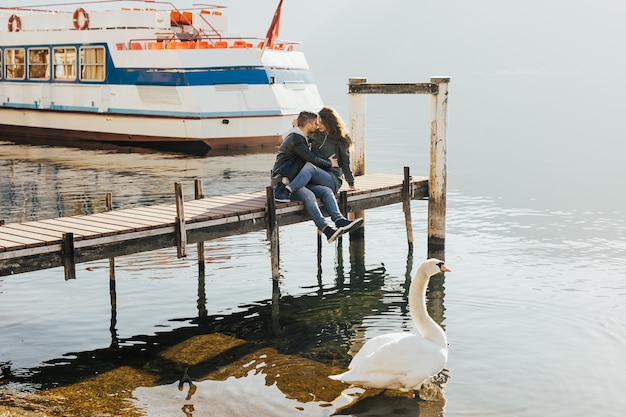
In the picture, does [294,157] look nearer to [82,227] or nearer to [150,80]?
[82,227]

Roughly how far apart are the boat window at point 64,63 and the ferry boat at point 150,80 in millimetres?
44

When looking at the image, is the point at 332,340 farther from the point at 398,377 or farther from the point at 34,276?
the point at 34,276

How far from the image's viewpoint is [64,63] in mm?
39531

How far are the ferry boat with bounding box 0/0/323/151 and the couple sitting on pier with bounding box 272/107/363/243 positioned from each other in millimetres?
20251

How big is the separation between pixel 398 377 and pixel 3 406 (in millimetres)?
4125

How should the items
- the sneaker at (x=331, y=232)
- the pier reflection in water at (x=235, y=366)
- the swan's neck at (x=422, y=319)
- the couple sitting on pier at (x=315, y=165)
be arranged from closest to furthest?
the pier reflection in water at (x=235, y=366) → the swan's neck at (x=422, y=319) → the sneaker at (x=331, y=232) → the couple sitting on pier at (x=315, y=165)

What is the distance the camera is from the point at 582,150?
148 feet

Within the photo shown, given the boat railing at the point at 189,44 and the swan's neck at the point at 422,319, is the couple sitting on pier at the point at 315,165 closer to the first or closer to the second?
the swan's neck at the point at 422,319

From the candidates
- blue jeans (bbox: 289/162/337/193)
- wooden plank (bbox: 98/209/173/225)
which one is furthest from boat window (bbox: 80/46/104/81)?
wooden plank (bbox: 98/209/173/225)

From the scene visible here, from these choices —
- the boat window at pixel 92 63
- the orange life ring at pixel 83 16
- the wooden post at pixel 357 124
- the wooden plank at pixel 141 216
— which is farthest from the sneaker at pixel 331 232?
the orange life ring at pixel 83 16

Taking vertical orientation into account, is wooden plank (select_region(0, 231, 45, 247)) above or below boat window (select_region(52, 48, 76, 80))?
below

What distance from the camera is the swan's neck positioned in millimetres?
10242

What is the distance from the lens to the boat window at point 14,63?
42000 mm

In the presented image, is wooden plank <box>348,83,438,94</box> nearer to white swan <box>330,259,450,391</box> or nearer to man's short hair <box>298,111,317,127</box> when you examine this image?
man's short hair <box>298,111,317,127</box>
